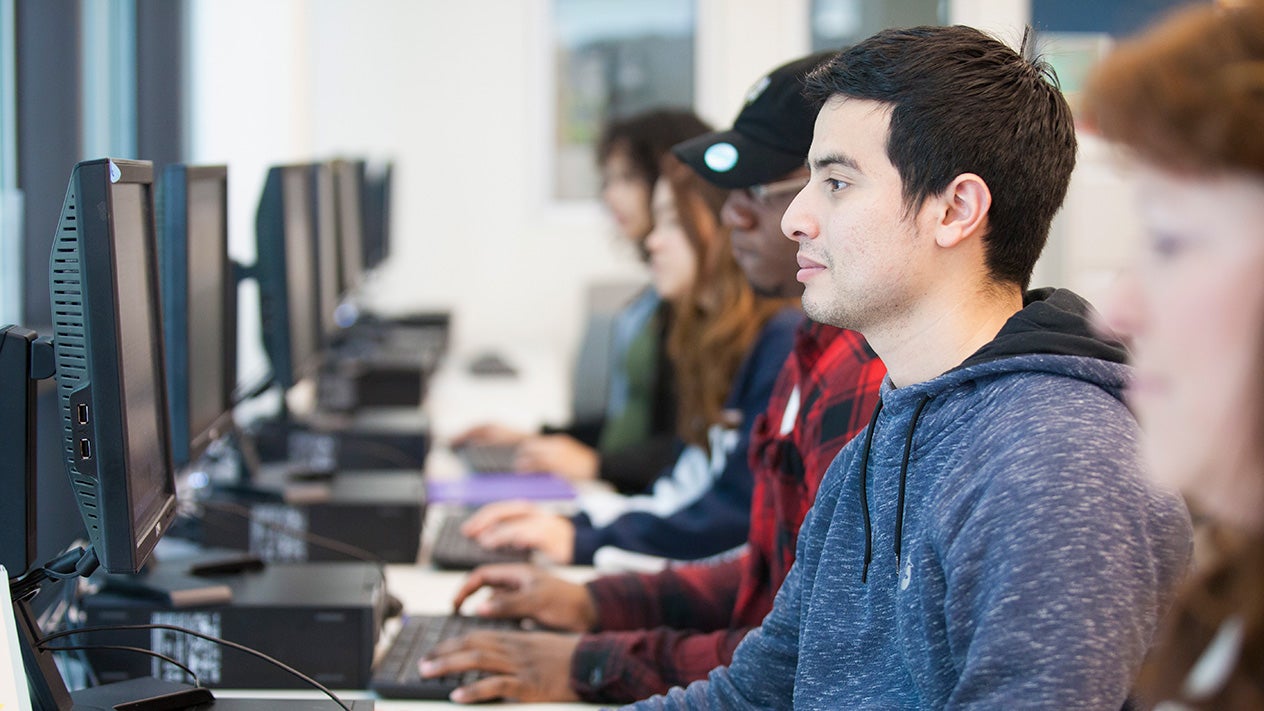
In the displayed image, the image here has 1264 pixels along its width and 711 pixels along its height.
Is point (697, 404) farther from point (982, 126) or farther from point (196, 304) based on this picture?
point (982, 126)

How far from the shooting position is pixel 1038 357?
1116 mm

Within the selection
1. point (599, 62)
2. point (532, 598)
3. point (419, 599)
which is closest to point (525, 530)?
point (419, 599)

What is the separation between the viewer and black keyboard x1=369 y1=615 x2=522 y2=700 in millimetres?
1559

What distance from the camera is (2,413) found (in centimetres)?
118

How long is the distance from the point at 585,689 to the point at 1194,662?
1.00 metres

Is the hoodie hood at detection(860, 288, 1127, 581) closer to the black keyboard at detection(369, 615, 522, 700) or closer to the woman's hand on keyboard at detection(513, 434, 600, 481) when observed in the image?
the black keyboard at detection(369, 615, 522, 700)

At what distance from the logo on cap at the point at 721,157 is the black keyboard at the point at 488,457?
1.28 meters

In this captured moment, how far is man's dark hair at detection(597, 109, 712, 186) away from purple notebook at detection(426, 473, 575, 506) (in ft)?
2.58

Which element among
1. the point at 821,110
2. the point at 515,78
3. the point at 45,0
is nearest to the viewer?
the point at 821,110

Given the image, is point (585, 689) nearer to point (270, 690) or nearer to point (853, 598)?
point (270, 690)

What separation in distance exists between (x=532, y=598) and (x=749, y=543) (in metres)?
0.31

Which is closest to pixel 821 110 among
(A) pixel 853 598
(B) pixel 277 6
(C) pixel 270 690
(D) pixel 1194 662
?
(A) pixel 853 598

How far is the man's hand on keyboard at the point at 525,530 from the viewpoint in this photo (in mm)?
2211

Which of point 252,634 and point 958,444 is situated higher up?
point 958,444
